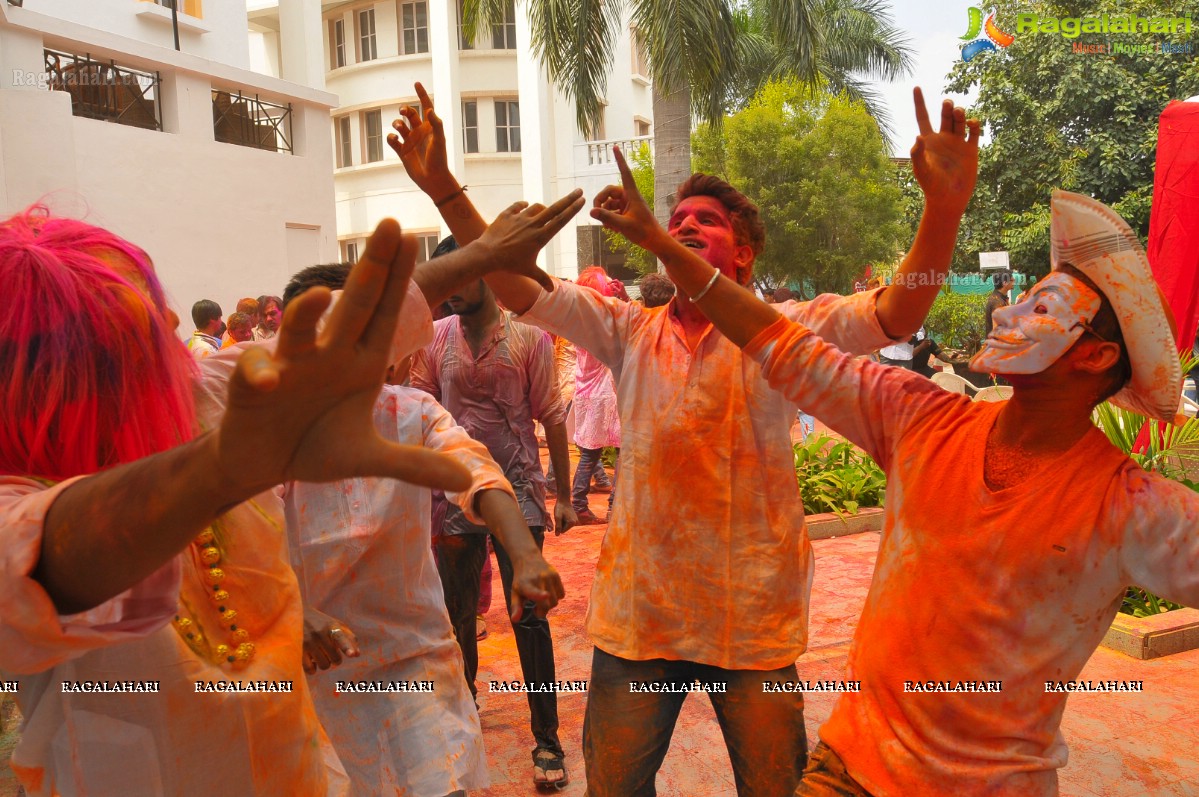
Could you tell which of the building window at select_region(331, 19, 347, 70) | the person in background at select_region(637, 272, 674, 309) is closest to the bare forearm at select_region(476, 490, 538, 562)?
the person in background at select_region(637, 272, 674, 309)

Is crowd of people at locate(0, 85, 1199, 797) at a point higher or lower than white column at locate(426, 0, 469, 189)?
lower

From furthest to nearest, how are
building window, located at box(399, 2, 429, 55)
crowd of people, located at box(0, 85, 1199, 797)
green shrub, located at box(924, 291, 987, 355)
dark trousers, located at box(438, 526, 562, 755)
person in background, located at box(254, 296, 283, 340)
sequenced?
building window, located at box(399, 2, 429, 55) < green shrub, located at box(924, 291, 987, 355) < person in background, located at box(254, 296, 283, 340) < dark trousers, located at box(438, 526, 562, 755) < crowd of people, located at box(0, 85, 1199, 797)

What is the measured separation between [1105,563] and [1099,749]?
2.76 meters

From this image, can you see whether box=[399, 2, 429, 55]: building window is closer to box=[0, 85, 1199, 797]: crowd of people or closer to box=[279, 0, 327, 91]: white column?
box=[279, 0, 327, 91]: white column

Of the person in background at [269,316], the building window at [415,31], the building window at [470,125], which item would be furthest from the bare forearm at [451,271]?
the building window at [415,31]

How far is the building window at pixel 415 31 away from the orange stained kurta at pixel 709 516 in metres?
27.6

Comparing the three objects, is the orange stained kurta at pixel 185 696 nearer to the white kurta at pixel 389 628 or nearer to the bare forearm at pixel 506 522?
the bare forearm at pixel 506 522

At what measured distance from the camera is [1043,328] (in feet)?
6.96

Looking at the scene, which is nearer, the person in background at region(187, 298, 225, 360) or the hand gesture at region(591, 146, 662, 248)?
the hand gesture at region(591, 146, 662, 248)

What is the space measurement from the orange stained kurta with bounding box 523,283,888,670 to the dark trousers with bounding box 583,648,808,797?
0.07m

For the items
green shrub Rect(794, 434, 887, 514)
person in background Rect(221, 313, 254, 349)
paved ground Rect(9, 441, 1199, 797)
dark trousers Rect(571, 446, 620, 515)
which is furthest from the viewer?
person in background Rect(221, 313, 254, 349)

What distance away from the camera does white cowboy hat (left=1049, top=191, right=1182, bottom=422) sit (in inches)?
80.5

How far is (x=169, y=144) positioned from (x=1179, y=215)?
521 inches

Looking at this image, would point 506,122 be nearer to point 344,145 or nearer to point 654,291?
point 344,145
